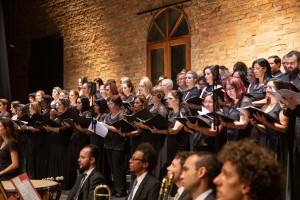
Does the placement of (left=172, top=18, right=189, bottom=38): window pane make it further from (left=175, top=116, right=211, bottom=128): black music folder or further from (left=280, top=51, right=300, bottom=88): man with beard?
(left=175, top=116, right=211, bottom=128): black music folder

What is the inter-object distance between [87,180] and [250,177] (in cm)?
297

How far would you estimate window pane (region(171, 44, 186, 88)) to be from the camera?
9.07 metres

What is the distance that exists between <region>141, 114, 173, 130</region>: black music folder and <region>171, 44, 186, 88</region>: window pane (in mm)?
3595

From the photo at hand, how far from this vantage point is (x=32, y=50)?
1320 cm

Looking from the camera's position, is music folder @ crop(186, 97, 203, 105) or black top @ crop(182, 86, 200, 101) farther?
black top @ crop(182, 86, 200, 101)

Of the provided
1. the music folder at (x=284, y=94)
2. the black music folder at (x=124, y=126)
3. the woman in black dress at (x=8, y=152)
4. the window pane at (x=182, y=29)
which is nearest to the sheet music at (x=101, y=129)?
the black music folder at (x=124, y=126)

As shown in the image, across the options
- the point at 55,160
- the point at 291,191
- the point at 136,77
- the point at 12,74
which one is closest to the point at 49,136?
the point at 55,160

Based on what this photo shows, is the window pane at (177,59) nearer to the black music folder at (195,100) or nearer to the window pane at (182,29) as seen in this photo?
the window pane at (182,29)

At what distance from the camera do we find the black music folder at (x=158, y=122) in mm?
5348

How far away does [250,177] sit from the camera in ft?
6.08

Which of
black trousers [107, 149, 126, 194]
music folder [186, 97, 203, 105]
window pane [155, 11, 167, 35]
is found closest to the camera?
music folder [186, 97, 203, 105]

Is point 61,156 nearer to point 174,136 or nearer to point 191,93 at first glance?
point 191,93

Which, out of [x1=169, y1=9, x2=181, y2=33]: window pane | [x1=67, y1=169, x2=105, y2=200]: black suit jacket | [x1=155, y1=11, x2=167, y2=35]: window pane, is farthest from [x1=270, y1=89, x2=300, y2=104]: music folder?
[x1=155, y1=11, x2=167, y2=35]: window pane

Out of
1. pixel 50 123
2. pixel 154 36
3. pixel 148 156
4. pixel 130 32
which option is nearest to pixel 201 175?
pixel 148 156
